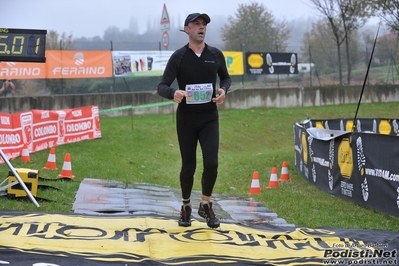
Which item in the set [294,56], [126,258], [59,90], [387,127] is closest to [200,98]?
[126,258]

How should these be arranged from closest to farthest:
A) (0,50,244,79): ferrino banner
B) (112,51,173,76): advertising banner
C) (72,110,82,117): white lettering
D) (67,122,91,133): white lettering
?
(67,122,91,133): white lettering < (72,110,82,117): white lettering < (0,50,244,79): ferrino banner < (112,51,173,76): advertising banner

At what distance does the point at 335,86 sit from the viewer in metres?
34.5

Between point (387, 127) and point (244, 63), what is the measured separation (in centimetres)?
1411

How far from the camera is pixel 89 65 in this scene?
91.9 feet

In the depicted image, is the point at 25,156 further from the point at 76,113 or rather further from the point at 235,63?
the point at 235,63

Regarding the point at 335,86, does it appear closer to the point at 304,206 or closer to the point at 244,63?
the point at 244,63

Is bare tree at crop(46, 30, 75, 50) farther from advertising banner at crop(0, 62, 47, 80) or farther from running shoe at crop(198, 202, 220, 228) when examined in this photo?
running shoe at crop(198, 202, 220, 228)

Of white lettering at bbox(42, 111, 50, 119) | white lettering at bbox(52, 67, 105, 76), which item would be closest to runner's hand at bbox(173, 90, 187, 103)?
white lettering at bbox(42, 111, 50, 119)

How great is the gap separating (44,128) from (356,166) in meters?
11.2

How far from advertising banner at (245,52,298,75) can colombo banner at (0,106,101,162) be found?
12675 millimetres

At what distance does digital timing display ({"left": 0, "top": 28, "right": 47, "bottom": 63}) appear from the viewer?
8484 mm

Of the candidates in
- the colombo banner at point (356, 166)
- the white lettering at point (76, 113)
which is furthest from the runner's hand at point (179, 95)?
the white lettering at point (76, 113)

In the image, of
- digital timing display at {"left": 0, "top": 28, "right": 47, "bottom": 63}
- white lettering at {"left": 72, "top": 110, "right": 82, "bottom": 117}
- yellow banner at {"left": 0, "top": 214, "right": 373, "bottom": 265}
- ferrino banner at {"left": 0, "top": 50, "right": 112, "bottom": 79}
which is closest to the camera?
yellow banner at {"left": 0, "top": 214, "right": 373, "bottom": 265}

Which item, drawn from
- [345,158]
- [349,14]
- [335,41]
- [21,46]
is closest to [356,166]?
[345,158]
